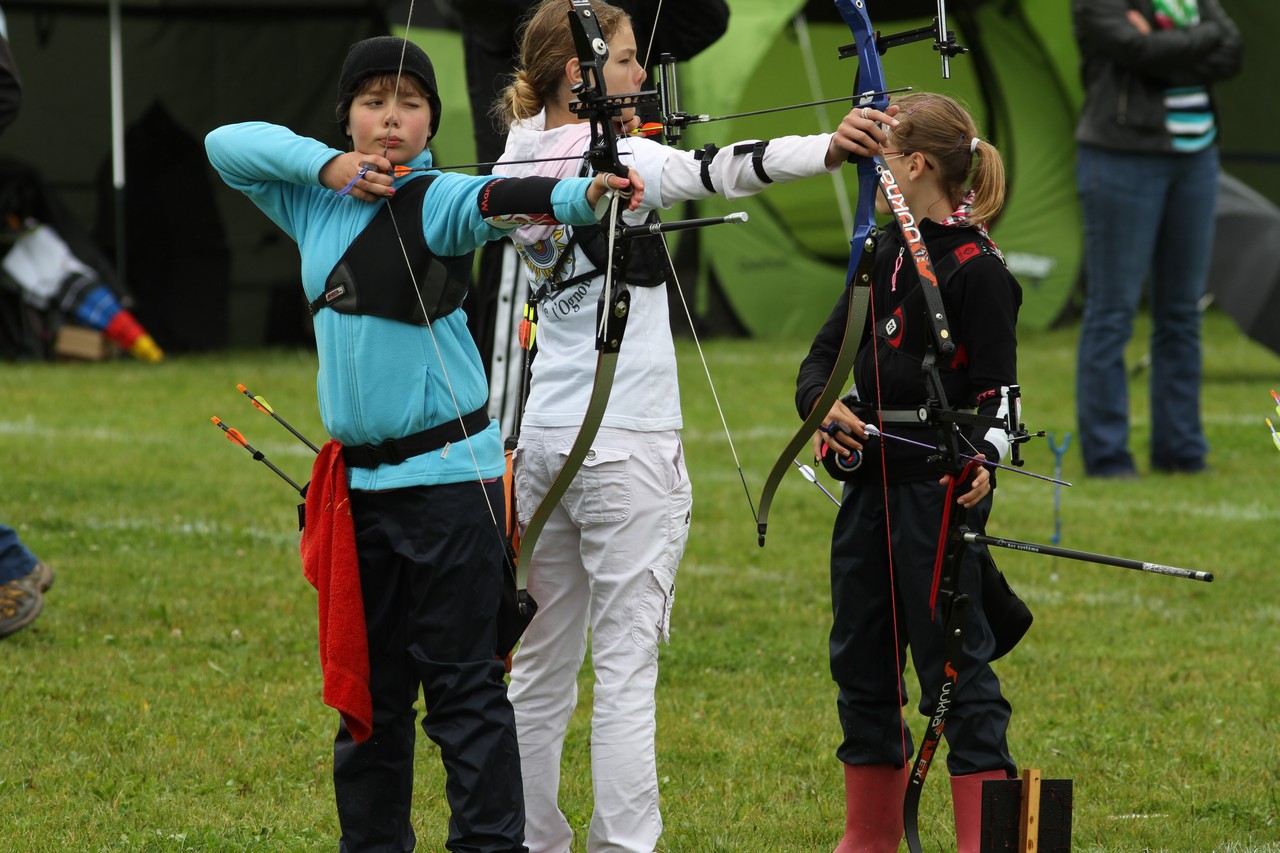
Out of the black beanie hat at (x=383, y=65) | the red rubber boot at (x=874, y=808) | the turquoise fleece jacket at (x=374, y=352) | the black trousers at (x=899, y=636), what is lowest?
the red rubber boot at (x=874, y=808)

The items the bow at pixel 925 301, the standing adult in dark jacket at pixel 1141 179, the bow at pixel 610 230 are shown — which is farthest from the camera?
the standing adult in dark jacket at pixel 1141 179

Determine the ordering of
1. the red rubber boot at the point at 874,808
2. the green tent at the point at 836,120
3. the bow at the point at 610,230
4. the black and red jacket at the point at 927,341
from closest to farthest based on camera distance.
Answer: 1. the bow at the point at 610,230
2. the black and red jacket at the point at 927,341
3. the red rubber boot at the point at 874,808
4. the green tent at the point at 836,120

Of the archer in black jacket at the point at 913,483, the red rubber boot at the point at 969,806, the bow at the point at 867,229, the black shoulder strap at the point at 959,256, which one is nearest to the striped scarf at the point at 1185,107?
the archer in black jacket at the point at 913,483

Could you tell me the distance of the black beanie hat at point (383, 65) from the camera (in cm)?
298

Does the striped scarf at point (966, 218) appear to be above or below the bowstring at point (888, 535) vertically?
above

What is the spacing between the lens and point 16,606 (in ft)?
16.0

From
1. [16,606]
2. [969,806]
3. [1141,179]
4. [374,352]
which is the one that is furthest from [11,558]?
[1141,179]

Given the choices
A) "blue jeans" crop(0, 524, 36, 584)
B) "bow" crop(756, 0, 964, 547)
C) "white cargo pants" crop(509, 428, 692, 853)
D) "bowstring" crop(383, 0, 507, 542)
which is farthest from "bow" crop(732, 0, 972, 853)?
"blue jeans" crop(0, 524, 36, 584)

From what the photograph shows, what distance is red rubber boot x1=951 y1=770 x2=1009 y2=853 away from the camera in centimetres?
321

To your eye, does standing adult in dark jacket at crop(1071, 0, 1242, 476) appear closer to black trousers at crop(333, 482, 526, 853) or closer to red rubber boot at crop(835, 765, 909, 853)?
red rubber boot at crop(835, 765, 909, 853)

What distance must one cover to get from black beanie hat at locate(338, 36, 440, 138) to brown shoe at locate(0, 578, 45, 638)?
2.45 metres

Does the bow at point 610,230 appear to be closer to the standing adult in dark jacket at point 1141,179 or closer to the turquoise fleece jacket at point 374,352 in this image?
the turquoise fleece jacket at point 374,352

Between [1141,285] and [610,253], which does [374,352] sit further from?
[1141,285]

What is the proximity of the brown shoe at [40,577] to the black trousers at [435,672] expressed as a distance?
7.30 ft
